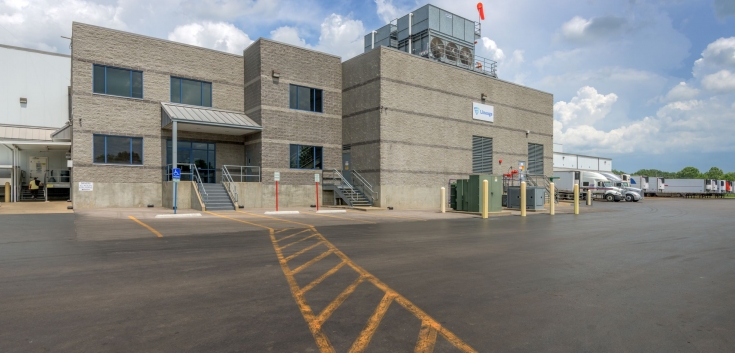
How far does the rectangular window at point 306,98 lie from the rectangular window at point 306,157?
2.60m

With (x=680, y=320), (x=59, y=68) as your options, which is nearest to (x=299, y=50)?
(x=59, y=68)

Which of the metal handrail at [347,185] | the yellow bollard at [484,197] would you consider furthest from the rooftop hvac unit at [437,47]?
the yellow bollard at [484,197]

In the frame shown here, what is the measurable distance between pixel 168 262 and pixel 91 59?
66.8ft

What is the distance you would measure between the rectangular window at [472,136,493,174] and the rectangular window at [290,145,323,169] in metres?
11.8

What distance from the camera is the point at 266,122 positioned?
1015 inches

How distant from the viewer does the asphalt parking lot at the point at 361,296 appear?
4039 millimetres

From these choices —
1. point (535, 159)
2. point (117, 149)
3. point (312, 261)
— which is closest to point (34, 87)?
point (117, 149)

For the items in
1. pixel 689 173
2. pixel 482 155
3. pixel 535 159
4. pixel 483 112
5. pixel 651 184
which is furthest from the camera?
pixel 689 173

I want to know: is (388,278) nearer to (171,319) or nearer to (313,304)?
(313,304)

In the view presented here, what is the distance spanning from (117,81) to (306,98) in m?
10.8

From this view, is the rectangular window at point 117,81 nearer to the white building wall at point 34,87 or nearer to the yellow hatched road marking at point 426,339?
the white building wall at point 34,87

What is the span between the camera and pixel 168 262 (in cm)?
775

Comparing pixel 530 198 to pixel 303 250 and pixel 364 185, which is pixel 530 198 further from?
pixel 303 250

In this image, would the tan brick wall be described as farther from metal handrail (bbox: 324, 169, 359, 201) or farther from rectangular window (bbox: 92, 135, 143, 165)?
metal handrail (bbox: 324, 169, 359, 201)
